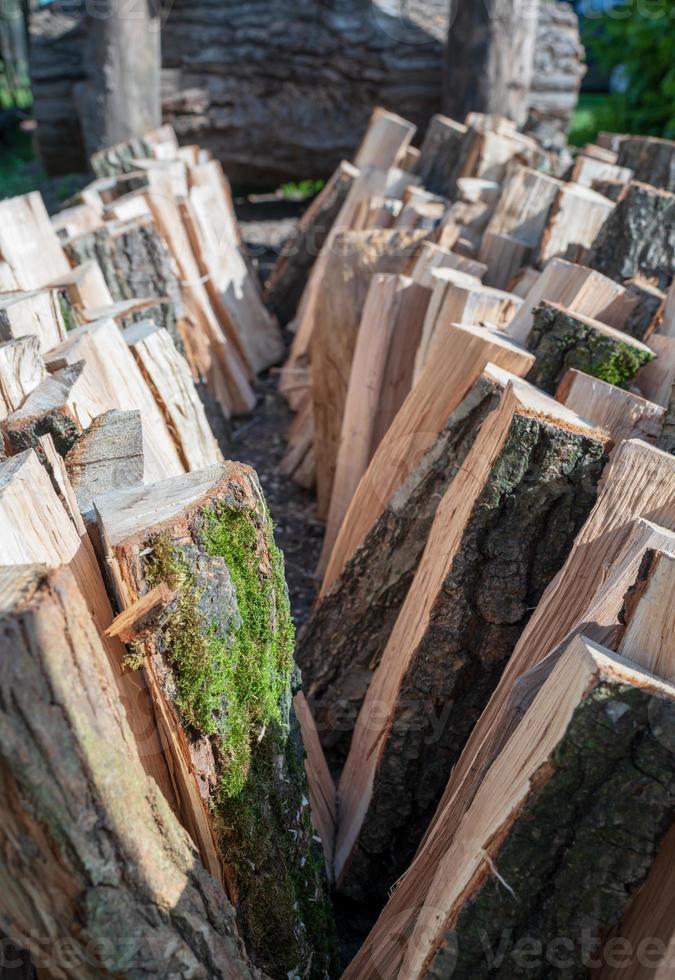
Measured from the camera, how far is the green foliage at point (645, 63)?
8836 mm

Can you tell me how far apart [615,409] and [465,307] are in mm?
818

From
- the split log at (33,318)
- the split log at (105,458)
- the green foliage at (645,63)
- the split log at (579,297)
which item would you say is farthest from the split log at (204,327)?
the green foliage at (645,63)

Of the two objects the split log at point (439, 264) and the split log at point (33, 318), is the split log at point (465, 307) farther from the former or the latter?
the split log at point (33, 318)

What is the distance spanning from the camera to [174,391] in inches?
106

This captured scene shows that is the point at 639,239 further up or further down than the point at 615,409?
further up

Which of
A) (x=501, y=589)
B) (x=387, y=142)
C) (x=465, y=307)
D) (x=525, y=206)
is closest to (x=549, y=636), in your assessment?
(x=501, y=589)

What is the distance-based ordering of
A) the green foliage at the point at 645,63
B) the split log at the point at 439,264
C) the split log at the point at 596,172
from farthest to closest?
the green foliage at the point at 645,63 < the split log at the point at 596,172 < the split log at the point at 439,264

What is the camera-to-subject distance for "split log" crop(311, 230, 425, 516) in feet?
12.0

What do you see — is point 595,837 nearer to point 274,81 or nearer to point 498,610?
point 498,610

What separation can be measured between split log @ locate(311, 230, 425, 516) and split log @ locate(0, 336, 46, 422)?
1.61 metres

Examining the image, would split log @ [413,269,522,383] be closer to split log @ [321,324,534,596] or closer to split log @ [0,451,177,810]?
split log @ [321,324,534,596]

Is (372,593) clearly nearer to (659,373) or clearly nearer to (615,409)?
(615,409)

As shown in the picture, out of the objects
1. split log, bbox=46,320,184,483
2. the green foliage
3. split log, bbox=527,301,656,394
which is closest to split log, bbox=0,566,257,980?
split log, bbox=46,320,184,483

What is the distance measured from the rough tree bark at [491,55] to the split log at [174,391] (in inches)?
188
